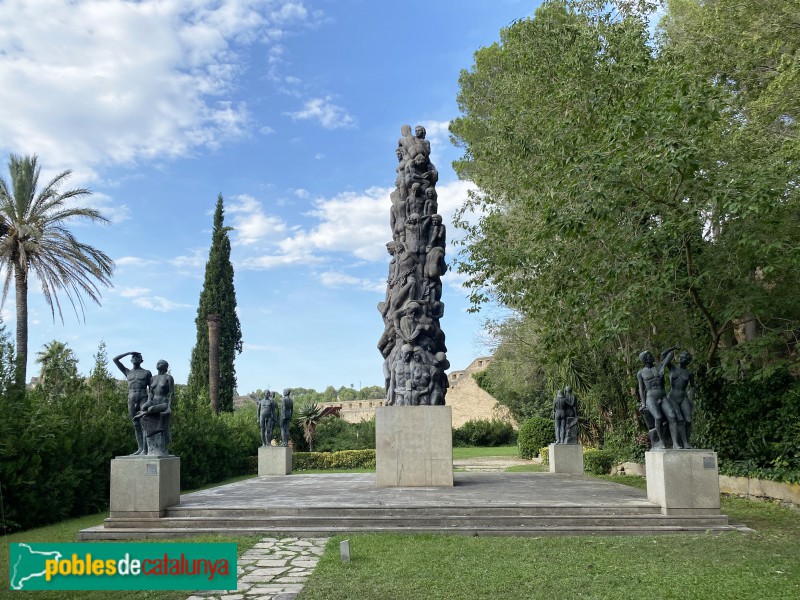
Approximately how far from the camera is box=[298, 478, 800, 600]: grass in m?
5.53

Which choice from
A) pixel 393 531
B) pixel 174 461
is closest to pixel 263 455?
pixel 174 461

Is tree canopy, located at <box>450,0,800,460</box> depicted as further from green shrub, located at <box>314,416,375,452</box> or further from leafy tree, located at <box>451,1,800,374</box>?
green shrub, located at <box>314,416,375,452</box>

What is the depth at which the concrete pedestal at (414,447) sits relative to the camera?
→ 11.8 meters

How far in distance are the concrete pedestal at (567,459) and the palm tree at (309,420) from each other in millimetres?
13205

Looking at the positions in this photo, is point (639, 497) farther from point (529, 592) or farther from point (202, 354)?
point (202, 354)

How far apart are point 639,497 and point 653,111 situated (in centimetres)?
615

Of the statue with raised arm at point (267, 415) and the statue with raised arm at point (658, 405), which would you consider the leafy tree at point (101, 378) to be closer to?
the statue with raised arm at point (267, 415)

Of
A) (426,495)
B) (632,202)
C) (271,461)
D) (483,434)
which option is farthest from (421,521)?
(483,434)

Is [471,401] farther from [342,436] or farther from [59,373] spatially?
[59,373]

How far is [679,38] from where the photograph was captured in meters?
15.0

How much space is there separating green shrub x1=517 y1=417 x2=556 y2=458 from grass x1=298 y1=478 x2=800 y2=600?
56.5ft

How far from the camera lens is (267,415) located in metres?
17.8

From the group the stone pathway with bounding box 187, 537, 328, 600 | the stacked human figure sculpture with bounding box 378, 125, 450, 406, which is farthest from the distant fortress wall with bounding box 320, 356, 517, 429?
the stone pathway with bounding box 187, 537, 328, 600

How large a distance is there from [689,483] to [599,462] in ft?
34.1
